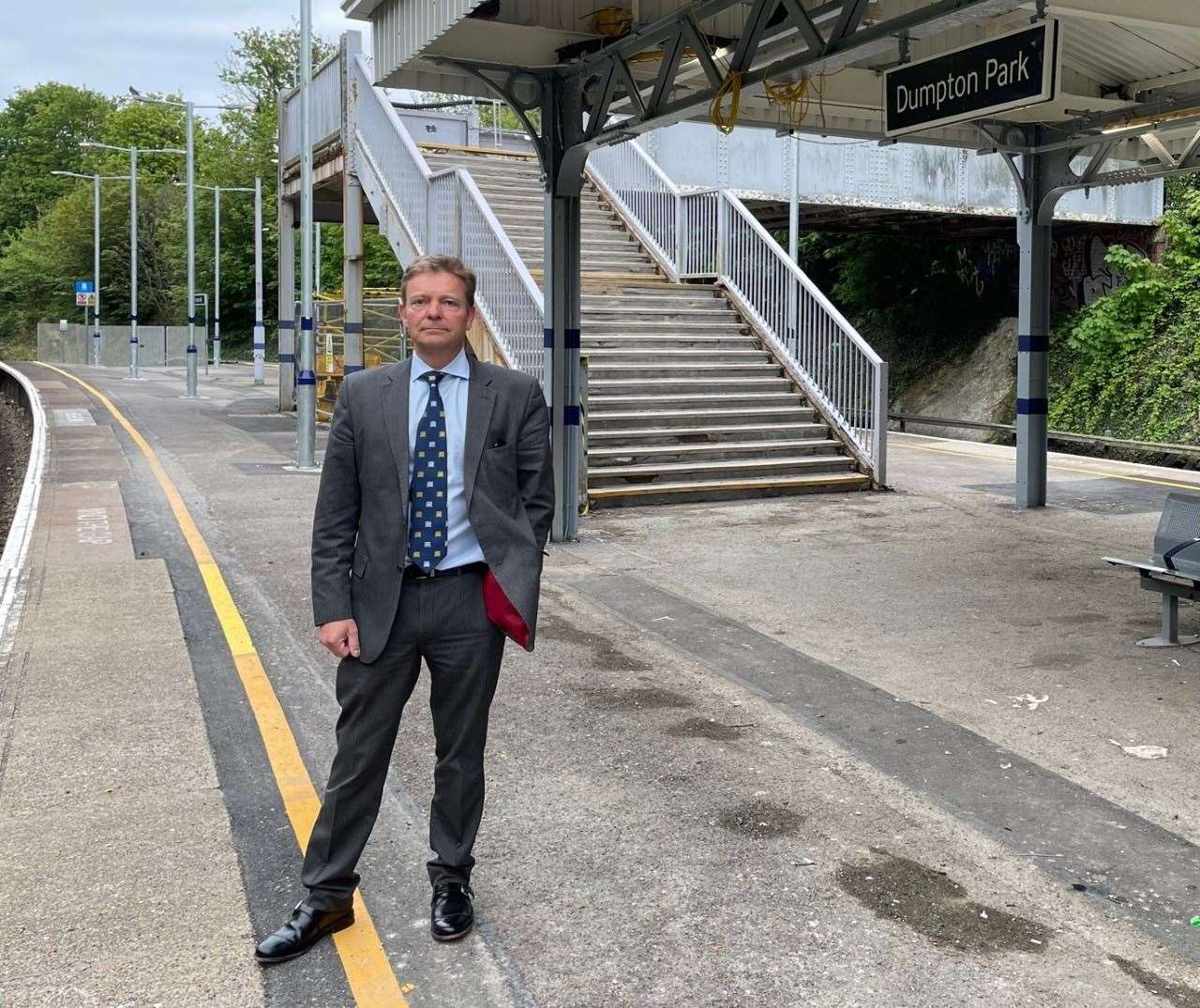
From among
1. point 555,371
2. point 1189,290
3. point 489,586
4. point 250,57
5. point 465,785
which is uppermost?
point 250,57

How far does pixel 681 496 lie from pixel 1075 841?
8800 millimetres

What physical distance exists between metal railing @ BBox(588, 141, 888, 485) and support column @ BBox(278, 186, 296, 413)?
23.7 feet

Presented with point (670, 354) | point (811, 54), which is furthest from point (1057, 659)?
point (670, 354)

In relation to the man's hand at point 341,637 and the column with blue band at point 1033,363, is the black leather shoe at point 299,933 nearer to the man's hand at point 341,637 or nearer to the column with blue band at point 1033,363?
the man's hand at point 341,637

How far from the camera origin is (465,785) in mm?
3910

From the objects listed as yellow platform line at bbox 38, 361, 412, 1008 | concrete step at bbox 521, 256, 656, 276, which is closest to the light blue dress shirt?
yellow platform line at bbox 38, 361, 412, 1008

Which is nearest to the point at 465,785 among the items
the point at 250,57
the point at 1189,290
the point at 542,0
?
the point at 542,0

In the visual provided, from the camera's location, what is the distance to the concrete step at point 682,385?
14.8 meters

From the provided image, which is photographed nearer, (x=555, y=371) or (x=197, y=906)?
(x=197, y=906)

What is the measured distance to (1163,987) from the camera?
370 cm

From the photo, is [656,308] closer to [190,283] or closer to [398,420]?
[398,420]

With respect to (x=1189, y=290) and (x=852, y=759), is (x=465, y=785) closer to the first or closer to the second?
(x=852, y=759)

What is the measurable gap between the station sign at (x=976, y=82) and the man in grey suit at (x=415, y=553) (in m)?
5.75

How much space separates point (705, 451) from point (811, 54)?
6.24 m
